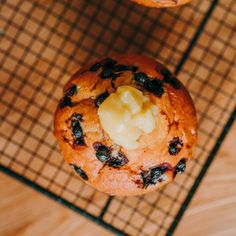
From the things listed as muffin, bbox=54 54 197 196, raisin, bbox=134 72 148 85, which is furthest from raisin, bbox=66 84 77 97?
raisin, bbox=134 72 148 85

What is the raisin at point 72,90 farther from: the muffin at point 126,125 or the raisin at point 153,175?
the raisin at point 153,175

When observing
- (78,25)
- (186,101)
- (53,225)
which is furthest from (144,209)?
(78,25)

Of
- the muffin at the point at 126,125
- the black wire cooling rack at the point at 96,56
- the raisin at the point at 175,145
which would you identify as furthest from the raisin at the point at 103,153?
the black wire cooling rack at the point at 96,56

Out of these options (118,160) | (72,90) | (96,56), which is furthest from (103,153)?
(96,56)

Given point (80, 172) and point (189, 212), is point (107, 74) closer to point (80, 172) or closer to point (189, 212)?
point (80, 172)

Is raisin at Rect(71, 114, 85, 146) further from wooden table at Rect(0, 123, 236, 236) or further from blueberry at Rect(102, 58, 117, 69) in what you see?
wooden table at Rect(0, 123, 236, 236)

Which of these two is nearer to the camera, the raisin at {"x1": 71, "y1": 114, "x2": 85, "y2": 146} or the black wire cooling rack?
the raisin at {"x1": 71, "y1": 114, "x2": 85, "y2": 146}
